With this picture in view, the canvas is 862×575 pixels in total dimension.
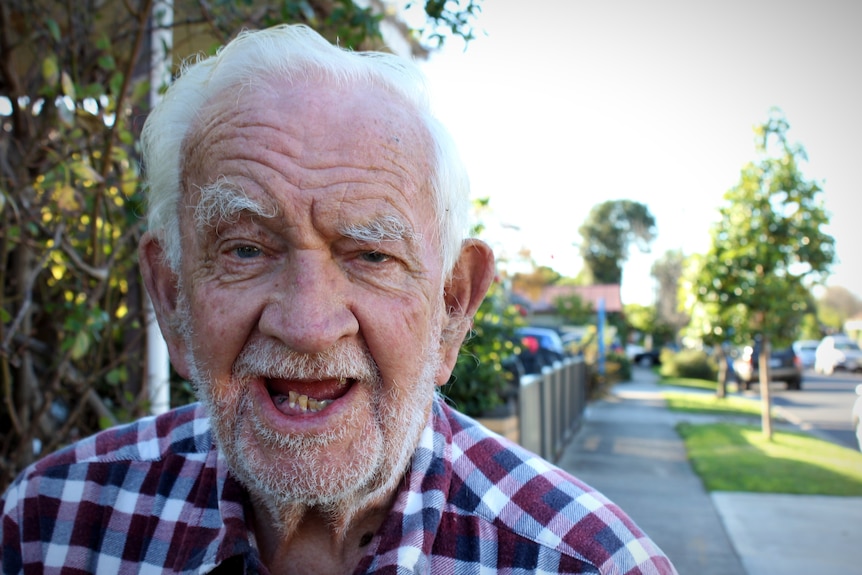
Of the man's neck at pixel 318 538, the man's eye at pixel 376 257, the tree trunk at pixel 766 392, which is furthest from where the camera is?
the tree trunk at pixel 766 392

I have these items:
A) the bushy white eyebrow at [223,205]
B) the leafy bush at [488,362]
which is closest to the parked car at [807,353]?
the leafy bush at [488,362]

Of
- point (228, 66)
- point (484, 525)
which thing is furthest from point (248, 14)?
point (484, 525)

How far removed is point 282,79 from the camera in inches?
56.7

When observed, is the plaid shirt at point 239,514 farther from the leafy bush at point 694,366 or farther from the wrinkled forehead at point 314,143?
the leafy bush at point 694,366

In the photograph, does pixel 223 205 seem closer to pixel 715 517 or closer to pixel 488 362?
pixel 488 362

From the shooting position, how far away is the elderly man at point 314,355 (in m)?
1.35

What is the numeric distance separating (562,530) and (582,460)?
7.18 meters

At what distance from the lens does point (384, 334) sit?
4.53 feet

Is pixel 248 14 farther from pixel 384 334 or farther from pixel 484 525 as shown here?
pixel 484 525

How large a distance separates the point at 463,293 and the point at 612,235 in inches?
2611

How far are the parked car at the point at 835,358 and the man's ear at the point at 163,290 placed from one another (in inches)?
1325

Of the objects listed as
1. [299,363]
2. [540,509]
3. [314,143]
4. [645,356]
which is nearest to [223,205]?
[314,143]

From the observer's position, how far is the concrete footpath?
493 centimetres

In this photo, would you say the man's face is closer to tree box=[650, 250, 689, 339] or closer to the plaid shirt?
the plaid shirt
